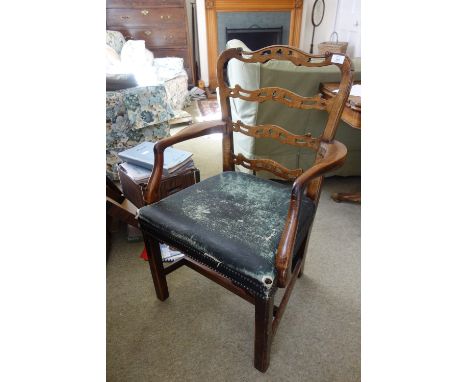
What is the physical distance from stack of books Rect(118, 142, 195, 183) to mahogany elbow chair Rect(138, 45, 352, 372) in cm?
32

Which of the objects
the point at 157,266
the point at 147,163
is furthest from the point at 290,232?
the point at 147,163

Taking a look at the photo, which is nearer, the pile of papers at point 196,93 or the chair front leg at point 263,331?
the chair front leg at point 263,331

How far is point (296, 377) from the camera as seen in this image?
37.6 inches

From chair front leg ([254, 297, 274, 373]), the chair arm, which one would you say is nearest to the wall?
the chair arm

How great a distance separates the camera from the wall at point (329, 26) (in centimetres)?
368

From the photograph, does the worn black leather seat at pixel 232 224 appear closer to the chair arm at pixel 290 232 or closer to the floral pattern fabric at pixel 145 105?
the chair arm at pixel 290 232

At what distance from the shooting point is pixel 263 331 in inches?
33.3

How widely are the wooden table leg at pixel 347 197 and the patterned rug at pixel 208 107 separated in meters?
2.21

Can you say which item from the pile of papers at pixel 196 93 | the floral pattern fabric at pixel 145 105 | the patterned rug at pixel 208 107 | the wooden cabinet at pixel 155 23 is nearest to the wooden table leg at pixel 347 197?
the floral pattern fabric at pixel 145 105

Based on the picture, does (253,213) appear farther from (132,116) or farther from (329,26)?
(329,26)

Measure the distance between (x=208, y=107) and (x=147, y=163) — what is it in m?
2.73
